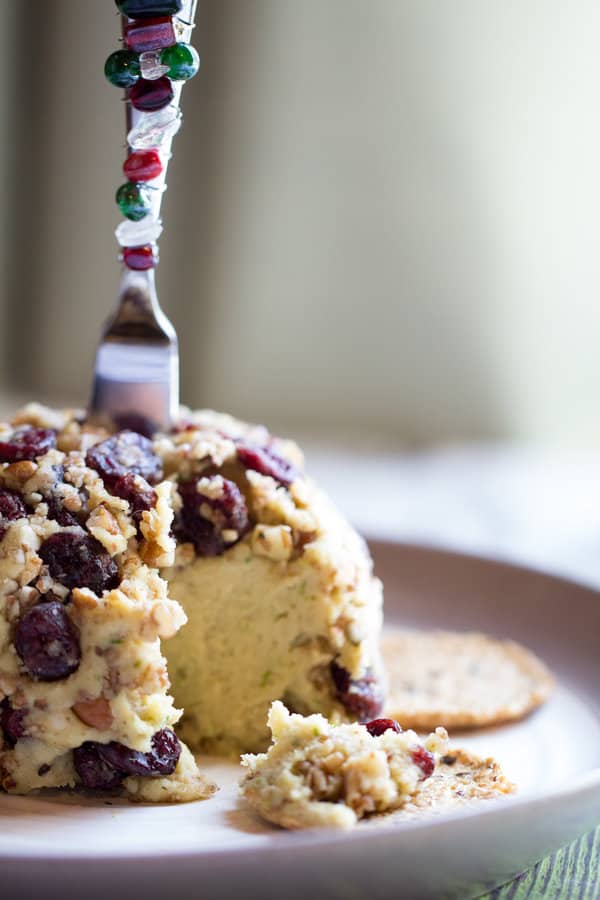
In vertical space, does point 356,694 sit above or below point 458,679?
above

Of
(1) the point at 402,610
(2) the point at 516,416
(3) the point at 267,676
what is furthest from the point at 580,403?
(3) the point at 267,676

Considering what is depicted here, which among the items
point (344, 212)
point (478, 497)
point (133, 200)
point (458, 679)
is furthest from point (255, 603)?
point (344, 212)

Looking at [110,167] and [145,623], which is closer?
[145,623]

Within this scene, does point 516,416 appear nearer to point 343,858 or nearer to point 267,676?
point 267,676

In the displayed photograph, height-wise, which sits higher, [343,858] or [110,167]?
[110,167]

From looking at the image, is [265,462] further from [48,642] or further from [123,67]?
[123,67]

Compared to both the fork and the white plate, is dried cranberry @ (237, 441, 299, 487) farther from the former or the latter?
the white plate

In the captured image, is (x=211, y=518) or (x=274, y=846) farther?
(x=211, y=518)
